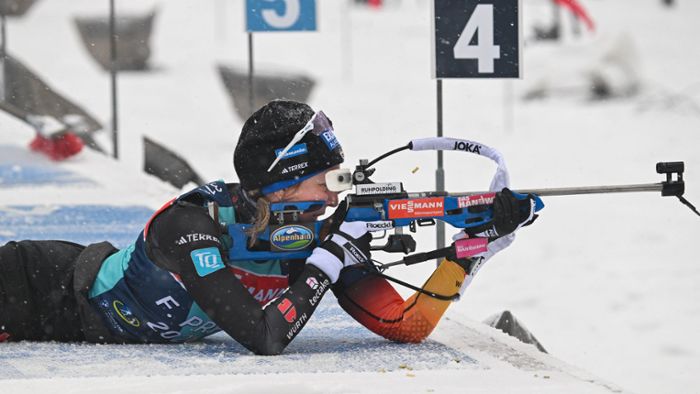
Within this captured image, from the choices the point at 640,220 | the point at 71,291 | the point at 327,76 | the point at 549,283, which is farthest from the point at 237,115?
the point at 71,291

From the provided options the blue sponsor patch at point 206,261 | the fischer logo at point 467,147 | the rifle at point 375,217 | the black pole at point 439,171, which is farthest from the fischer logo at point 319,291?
the black pole at point 439,171

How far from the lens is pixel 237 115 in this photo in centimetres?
1694

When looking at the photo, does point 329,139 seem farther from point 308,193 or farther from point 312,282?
point 312,282

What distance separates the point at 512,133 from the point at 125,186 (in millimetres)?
8432

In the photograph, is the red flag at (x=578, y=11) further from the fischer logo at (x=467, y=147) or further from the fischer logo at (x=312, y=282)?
the fischer logo at (x=312, y=282)

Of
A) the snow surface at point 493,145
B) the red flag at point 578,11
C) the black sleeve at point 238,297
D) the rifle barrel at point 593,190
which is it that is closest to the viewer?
the black sleeve at point 238,297

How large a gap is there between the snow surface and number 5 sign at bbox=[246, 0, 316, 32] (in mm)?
1304

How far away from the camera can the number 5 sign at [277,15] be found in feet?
26.1

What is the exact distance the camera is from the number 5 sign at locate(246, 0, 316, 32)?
795 centimetres

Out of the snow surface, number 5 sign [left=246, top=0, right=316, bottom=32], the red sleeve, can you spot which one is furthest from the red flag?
the red sleeve

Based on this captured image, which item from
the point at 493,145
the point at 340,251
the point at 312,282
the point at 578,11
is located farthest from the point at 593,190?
the point at 578,11

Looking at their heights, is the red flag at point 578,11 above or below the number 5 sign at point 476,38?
above

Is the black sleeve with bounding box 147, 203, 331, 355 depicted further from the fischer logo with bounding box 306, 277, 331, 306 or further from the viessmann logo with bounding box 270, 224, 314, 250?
the viessmann logo with bounding box 270, 224, 314, 250

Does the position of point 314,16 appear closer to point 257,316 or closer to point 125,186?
point 125,186
